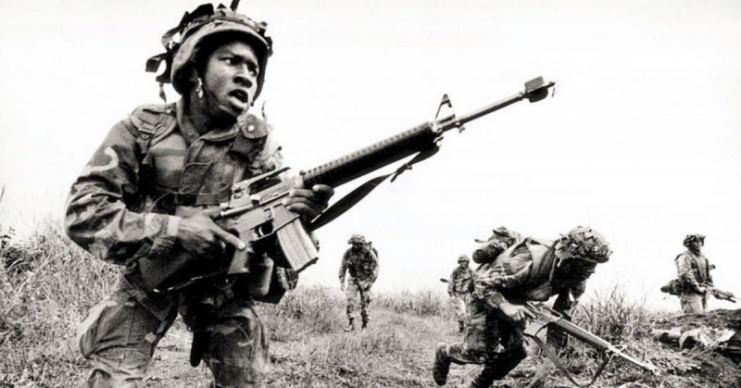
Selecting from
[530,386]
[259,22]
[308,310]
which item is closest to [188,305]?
[259,22]

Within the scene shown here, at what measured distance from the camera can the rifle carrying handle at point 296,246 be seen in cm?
268

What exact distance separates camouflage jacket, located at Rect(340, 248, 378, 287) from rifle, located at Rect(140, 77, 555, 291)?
9117 millimetres

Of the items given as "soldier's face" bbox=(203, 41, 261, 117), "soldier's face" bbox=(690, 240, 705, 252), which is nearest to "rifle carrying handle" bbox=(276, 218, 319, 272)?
"soldier's face" bbox=(203, 41, 261, 117)

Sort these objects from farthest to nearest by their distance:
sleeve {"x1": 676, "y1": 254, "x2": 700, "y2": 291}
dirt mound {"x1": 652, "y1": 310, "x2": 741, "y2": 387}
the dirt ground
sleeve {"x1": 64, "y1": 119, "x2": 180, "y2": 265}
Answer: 1. sleeve {"x1": 676, "y1": 254, "x2": 700, "y2": 291}
2. dirt mound {"x1": 652, "y1": 310, "x2": 741, "y2": 387}
3. the dirt ground
4. sleeve {"x1": 64, "y1": 119, "x2": 180, "y2": 265}

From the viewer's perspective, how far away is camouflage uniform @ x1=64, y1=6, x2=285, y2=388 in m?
2.55

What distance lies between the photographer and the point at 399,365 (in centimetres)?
759

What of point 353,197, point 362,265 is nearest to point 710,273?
point 362,265

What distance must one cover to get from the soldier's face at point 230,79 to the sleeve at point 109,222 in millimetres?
510

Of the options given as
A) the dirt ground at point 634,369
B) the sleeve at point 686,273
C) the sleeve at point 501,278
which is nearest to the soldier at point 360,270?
the dirt ground at point 634,369

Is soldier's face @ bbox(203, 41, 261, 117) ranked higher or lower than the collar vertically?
higher

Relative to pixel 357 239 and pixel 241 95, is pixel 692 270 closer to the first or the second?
pixel 357 239

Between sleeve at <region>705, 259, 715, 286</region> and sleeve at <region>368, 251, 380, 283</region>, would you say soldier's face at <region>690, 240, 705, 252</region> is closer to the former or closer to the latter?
sleeve at <region>705, 259, 715, 286</region>

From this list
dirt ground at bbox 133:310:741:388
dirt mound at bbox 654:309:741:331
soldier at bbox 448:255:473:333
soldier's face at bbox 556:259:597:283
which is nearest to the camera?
soldier's face at bbox 556:259:597:283

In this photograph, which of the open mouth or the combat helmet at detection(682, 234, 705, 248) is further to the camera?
the combat helmet at detection(682, 234, 705, 248)
